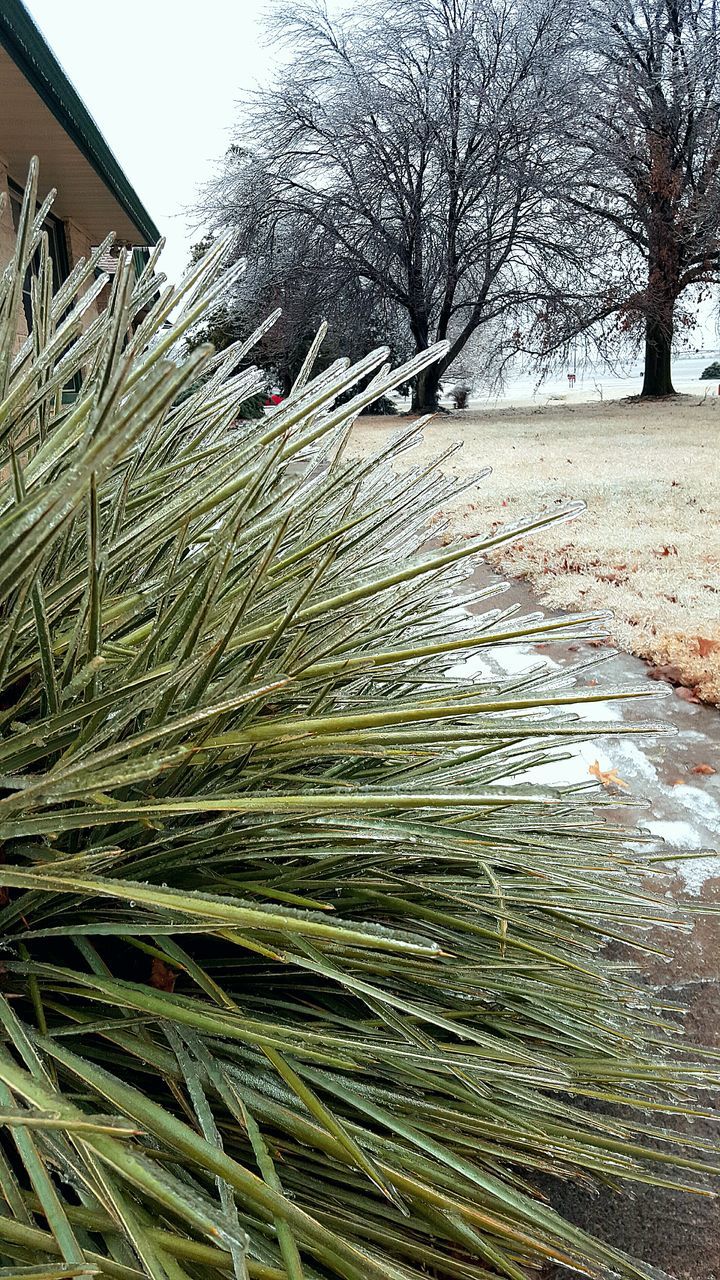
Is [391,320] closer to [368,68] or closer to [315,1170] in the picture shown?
[368,68]

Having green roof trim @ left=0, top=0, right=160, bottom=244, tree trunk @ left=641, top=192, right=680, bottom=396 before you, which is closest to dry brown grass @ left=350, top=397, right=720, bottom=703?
tree trunk @ left=641, top=192, right=680, bottom=396

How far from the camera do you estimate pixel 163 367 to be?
494mm

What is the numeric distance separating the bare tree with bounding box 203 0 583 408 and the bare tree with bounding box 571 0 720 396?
846 millimetres

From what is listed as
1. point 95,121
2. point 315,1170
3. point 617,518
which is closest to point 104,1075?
point 315,1170

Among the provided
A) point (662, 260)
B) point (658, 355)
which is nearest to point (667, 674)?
point (662, 260)

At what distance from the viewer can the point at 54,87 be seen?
615 cm

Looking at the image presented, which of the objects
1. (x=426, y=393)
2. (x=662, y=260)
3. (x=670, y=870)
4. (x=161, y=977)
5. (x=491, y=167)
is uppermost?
(x=491, y=167)

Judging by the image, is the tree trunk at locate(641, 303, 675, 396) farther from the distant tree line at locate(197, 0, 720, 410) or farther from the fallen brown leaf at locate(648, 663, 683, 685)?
the fallen brown leaf at locate(648, 663, 683, 685)

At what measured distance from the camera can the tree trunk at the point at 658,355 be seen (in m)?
19.1

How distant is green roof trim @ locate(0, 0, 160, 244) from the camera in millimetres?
5207

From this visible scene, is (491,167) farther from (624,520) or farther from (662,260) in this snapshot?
(624,520)

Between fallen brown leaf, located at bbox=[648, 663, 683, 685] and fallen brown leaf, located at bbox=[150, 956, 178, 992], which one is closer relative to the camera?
fallen brown leaf, located at bbox=[150, 956, 178, 992]

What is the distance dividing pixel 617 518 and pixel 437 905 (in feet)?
21.5

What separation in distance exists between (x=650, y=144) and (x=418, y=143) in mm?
4988
